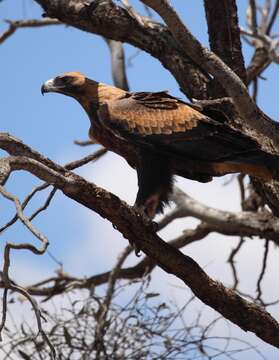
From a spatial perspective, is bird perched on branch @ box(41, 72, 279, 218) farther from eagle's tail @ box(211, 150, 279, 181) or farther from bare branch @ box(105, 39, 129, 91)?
bare branch @ box(105, 39, 129, 91)

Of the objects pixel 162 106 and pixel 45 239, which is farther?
pixel 162 106

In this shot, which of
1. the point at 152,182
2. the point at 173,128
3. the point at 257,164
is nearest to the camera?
the point at 257,164

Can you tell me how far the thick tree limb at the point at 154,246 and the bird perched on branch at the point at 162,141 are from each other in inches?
34.0

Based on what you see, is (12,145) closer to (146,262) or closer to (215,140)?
(215,140)

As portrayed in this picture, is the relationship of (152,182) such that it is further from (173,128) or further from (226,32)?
(226,32)

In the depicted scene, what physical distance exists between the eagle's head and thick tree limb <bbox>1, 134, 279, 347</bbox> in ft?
5.22

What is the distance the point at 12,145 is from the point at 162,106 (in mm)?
1898

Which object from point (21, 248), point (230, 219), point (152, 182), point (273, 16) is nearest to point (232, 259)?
point (230, 219)

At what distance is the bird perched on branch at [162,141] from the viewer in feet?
19.0

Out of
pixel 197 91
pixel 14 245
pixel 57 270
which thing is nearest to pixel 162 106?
pixel 197 91

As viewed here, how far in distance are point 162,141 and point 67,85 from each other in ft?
2.91

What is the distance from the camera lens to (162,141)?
19.5 feet

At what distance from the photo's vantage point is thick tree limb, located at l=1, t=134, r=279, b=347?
14.6ft

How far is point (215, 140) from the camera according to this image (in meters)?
5.79
